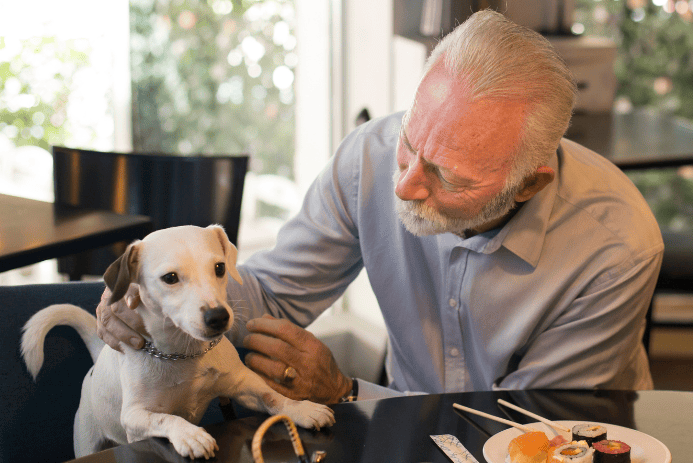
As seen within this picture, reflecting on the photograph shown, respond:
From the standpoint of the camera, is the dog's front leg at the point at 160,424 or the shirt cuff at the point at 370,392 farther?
the shirt cuff at the point at 370,392

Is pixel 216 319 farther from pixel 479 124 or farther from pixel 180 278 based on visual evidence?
pixel 479 124

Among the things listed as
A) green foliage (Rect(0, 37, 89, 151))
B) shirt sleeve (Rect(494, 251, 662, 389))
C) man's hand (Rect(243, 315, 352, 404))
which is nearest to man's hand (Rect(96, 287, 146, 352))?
man's hand (Rect(243, 315, 352, 404))

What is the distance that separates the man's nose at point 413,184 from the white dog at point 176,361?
336mm

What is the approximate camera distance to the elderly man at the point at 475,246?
1062 mm

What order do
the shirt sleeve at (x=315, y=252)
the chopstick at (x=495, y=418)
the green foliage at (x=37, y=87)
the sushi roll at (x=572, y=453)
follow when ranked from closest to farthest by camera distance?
the sushi roll at (x=572, y=453) → the chopstick at (x=495, y=418) → the shirt sleeve at (x=315, y=252) → the green foliage at (x=37, y=87)

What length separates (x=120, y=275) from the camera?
79 centimetres

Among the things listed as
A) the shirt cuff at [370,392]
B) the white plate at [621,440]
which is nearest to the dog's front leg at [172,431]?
the white plate at [621,440]

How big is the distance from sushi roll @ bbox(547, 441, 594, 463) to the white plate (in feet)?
0.19

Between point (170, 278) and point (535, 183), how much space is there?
27.3 inches

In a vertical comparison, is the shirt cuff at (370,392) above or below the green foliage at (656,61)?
below

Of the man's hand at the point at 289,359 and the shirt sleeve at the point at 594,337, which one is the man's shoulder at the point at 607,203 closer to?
the shirt sleeve at the point at 594,337

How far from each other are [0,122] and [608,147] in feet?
7.17

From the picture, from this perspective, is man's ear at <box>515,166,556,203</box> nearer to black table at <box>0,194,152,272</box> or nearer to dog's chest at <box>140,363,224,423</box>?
dog's chest at <box>140,363,224,423</box>

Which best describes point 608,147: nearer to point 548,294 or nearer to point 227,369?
point 548,294
